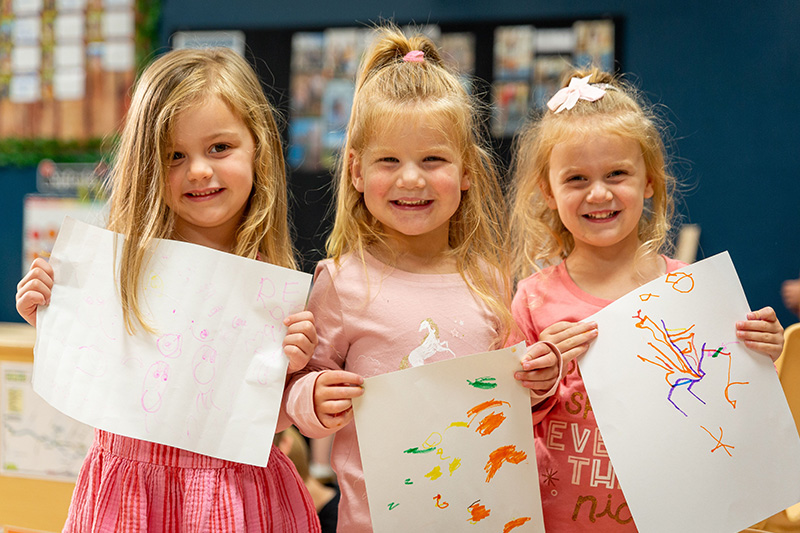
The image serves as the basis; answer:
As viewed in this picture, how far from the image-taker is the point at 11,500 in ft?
5.36

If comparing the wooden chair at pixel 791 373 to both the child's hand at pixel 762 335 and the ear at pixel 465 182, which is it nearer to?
the child's hand at pixel 762 335

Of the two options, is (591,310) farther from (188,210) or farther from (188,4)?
(188,4)

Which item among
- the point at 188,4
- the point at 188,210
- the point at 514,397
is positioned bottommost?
the point at 514,397

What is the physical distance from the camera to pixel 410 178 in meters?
1.15

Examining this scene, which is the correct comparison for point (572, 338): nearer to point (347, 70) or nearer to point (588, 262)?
point (588, 262)

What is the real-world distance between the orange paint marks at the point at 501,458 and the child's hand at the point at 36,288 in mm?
728

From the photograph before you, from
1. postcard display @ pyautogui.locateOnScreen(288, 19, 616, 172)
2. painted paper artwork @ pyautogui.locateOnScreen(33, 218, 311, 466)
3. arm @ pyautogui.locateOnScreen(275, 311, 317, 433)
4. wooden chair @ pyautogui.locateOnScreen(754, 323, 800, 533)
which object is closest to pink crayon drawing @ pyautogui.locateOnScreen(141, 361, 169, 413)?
painted paper artwork @ pyautogui.locateOnScreen(33, 218, 311, 466)

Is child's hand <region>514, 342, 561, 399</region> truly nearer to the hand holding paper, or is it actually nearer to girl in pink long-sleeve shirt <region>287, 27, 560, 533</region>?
girl in pink long-sleeve shirt <region>287, 27, 560, 533</region>

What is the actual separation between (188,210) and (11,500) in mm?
937

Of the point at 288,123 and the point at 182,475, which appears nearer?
the point at 182,475

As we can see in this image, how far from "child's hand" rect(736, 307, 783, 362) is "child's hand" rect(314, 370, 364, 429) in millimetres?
595

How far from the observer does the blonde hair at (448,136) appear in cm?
119

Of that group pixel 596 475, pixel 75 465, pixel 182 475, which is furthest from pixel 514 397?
pixel 75 465

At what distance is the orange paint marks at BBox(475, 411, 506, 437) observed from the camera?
1.08m
